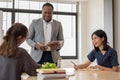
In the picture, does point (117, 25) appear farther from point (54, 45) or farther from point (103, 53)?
point (54, 45)

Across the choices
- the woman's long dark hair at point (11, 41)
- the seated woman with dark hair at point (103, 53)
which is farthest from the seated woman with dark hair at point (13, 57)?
the seated woman with dark hair at point (103, 53)

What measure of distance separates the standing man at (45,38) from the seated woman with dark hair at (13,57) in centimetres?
104

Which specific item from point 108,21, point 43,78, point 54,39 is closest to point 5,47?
point 43,78

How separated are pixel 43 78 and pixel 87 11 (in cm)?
366

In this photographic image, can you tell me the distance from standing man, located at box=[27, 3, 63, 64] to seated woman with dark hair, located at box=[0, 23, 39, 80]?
104cm

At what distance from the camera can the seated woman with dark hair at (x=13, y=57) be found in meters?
1.95

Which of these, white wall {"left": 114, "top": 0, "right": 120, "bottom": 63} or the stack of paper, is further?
white wall {"left": 114, "top": 0, "right": 120, "bottom": 63}

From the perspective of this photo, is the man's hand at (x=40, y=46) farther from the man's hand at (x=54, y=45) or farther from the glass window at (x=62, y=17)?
the glass window at (x=62, y=17)

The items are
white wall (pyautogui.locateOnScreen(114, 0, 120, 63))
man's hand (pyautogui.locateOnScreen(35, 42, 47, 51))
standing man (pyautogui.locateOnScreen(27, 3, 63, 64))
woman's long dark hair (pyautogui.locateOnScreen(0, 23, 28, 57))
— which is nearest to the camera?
woman's long dark hair (pyautogui.locateOnScreen(0, 23, 28, 57))

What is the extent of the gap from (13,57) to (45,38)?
139 cm

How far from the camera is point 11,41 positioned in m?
1.96

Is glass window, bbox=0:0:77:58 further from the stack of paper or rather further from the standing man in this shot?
the stack of paper

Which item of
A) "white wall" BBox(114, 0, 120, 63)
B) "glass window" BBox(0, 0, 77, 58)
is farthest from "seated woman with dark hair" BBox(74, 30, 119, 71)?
"glass window" BBox(0, 0, 77, 58)

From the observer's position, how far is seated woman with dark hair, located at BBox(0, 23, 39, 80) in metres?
1.95
